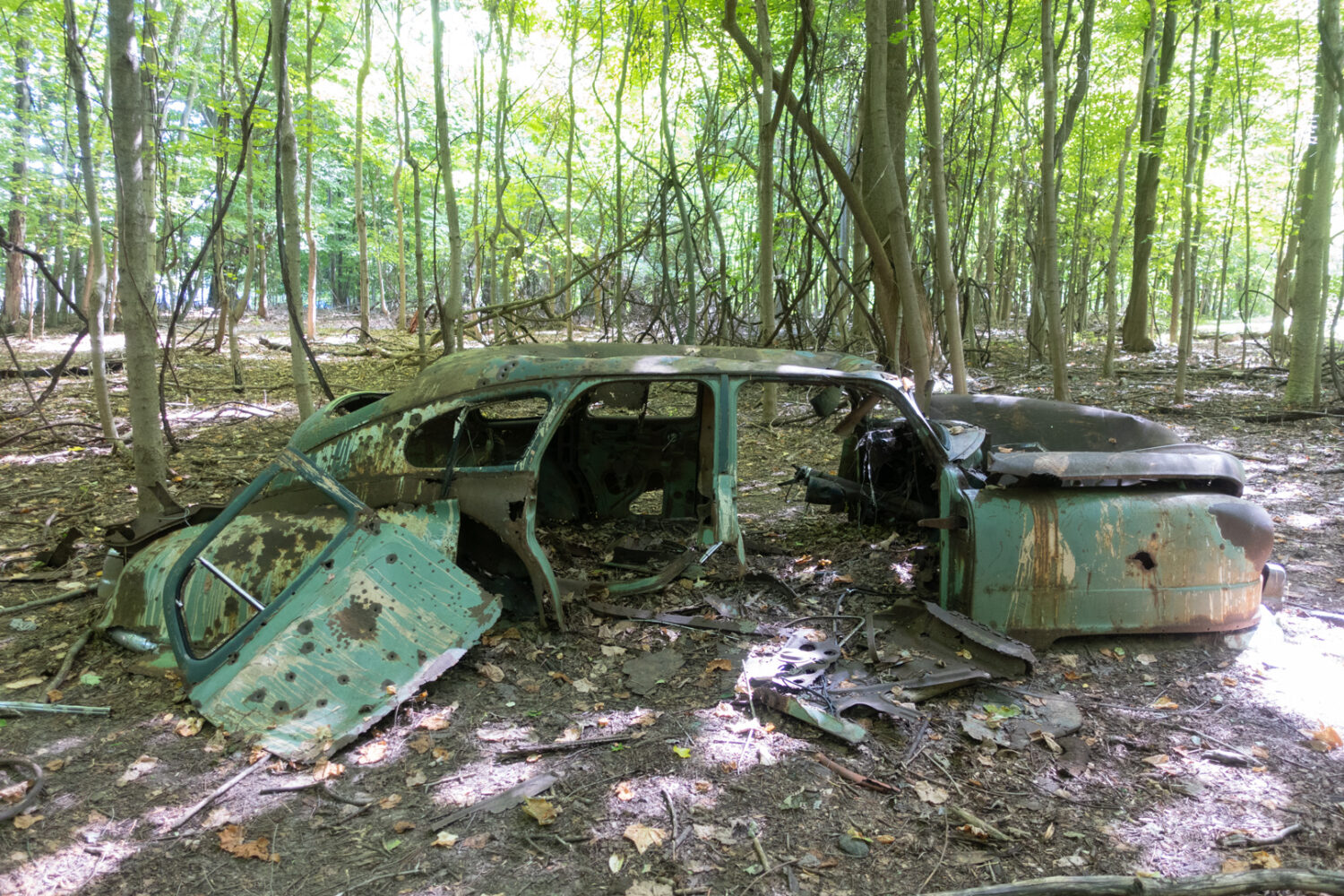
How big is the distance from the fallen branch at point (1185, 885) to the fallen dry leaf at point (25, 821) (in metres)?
2.68

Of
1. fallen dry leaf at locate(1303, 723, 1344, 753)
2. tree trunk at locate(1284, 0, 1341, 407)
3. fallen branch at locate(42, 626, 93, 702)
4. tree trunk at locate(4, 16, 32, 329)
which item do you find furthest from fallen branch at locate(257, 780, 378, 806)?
tree trunk at locate(4, 16, 32, 329)

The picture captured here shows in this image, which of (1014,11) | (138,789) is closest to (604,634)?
(138,789)

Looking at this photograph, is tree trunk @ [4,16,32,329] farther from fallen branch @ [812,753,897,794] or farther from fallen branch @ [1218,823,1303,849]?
fallen branch @ [1218,823,1303,849]

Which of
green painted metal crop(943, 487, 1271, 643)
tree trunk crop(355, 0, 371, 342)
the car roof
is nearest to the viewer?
green painted metal crop(943, 487, 1271, 643)

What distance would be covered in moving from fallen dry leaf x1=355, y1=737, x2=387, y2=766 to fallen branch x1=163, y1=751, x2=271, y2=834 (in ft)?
0.99

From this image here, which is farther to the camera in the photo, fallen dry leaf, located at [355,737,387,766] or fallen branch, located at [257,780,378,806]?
fallen dry leaf, located at [355,737,387,766]

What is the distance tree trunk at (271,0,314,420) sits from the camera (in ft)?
17.5

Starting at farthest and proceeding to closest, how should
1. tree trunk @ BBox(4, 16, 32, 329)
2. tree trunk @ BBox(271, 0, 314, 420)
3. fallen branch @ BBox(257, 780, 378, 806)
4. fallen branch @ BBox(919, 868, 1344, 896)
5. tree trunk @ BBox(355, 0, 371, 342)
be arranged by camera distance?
1. tree trunk @ BBox(4, 16, 32, 329)
2. tree trunk @ BBox(355, 0, 371, 342)
3. tree trunk @ BBox(271, 0, 314, 420)
4. fallen branch @ BBox(257, 780, 378, 806)
5. fallen branch @ BBox(919, 868, 1344, 896)

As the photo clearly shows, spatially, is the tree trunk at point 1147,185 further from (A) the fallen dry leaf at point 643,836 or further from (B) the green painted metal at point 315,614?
(A) the fallen dry leaf at point 643,836

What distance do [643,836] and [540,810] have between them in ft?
1.15

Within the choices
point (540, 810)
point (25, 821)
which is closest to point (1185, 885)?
point (540, 810)

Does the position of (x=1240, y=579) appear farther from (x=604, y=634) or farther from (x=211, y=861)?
(x=211, y=861)

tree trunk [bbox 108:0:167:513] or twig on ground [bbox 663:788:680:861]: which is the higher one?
tree trunk [bbox 108:0:167:513]

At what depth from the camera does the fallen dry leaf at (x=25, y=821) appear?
2275 millimetres
